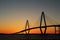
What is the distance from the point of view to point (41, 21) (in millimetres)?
14117

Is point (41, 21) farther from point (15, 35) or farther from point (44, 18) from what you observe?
point (15, 35)

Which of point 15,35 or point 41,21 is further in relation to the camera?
point 41,21

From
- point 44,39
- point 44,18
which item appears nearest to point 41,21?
point 44,18

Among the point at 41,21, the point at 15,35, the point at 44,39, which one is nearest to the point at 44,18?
the point at 41,21

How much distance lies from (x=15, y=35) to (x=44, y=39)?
245 centimetres

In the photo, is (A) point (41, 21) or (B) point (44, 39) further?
(A) point (41, 21)

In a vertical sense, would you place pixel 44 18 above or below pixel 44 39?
above

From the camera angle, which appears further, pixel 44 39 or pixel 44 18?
pixel 44 18

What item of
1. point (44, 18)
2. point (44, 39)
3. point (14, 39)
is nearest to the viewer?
point (44, 39)

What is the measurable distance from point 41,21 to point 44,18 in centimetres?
41

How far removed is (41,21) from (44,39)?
655cm

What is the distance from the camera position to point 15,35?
955 centimetres

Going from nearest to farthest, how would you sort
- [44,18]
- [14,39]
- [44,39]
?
[44,39]
[14,39]
[44,18]

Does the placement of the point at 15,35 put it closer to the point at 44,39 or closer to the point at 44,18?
the point at 44,39
